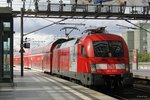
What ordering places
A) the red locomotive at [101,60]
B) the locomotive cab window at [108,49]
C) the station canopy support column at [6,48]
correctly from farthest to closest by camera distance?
the locomotive cab window at [108,49]
the red locomotive at [101,60]
the station canopy support column at [6,48]

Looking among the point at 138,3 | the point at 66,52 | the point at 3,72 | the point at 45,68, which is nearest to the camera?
the point at 3,72

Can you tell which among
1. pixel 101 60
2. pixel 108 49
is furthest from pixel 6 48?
pixel 108 49

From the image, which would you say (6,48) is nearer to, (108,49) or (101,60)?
(101,60)

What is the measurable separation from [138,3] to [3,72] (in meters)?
21.8

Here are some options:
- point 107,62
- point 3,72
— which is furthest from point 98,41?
point 3,72

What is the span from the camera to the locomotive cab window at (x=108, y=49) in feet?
72.9

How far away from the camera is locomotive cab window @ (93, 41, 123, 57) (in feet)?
72.9

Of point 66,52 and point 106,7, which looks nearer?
point 66,52

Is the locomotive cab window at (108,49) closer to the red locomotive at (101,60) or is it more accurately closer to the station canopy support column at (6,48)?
the red locomotive at (101,60)

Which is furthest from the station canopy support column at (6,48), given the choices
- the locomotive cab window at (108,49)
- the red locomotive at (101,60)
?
the locomotive cab window at (108,49)

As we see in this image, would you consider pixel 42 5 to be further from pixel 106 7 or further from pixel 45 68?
pixel 45 68

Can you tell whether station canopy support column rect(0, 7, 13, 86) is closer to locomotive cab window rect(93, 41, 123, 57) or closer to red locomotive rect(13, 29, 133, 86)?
red locomotive rect(13, 29, 133, 86)

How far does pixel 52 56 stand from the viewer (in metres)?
38.1

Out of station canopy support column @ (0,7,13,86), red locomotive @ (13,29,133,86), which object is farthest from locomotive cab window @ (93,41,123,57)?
station canopy support column @ (0,7,13,86)
